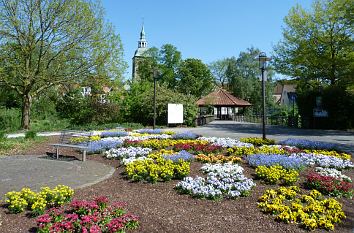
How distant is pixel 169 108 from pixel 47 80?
831 cm

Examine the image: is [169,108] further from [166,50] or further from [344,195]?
A: [166,50]

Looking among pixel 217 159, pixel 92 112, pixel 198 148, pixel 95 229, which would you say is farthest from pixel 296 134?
pixel 95 229

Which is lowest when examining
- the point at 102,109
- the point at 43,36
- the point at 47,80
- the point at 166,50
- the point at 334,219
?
the point at 334,219

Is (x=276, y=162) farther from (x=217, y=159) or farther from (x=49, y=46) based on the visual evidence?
(x=49, y=46)

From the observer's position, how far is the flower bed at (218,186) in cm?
611

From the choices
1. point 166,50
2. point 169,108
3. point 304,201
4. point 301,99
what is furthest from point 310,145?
point 166,50

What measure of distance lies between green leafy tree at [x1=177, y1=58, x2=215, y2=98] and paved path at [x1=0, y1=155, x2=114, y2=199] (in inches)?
2076

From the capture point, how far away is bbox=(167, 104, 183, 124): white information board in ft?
81.1

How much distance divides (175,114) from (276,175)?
18.3 metres

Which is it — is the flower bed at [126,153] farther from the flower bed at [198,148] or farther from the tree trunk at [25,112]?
the tree trunk at [25,112]

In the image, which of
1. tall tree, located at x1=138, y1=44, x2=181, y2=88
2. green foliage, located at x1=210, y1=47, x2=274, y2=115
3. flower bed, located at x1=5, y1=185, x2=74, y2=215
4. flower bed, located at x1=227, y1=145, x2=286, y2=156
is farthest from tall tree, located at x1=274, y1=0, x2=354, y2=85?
tall tree, located at x1=138, y1=44, x2=181, y2=88

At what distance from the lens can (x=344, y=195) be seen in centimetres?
652

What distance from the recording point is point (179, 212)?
5.38m

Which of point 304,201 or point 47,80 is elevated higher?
point 47,80
